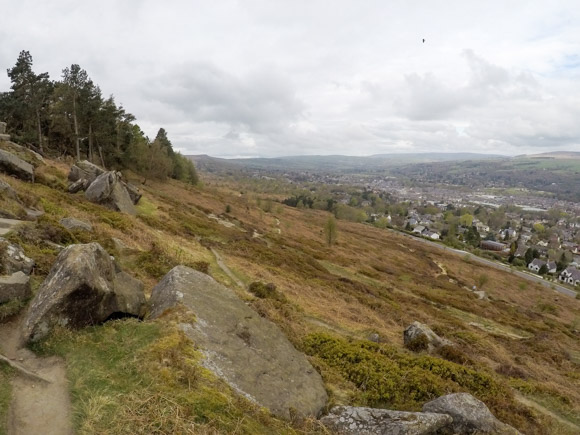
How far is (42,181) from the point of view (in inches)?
1278

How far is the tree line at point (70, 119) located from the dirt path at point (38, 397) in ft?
170

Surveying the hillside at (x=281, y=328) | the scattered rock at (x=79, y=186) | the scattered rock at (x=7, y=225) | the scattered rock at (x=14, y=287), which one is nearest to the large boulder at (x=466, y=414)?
the hillside at (x=281, y=328)

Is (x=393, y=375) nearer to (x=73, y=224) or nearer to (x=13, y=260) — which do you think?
(x=13, y=260)

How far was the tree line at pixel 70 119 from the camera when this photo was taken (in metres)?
51.3

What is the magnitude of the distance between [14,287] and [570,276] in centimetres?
17184

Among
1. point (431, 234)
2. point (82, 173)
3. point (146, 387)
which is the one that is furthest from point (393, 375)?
point (431, 234)

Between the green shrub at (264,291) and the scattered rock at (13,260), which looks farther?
the green shrub at (264,291)

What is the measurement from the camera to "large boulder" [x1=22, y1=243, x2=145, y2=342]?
961 cm

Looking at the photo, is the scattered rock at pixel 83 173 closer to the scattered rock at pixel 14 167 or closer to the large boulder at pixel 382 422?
the scattered rock at pixel 14 167

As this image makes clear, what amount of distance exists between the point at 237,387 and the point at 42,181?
32771mm

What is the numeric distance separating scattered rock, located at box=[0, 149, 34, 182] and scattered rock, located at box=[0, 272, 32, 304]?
23907mm

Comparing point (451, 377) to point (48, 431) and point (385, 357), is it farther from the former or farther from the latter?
point (48, 431)

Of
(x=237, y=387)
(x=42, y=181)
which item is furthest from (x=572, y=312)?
(x=42, y=181)

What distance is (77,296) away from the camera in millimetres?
10023
